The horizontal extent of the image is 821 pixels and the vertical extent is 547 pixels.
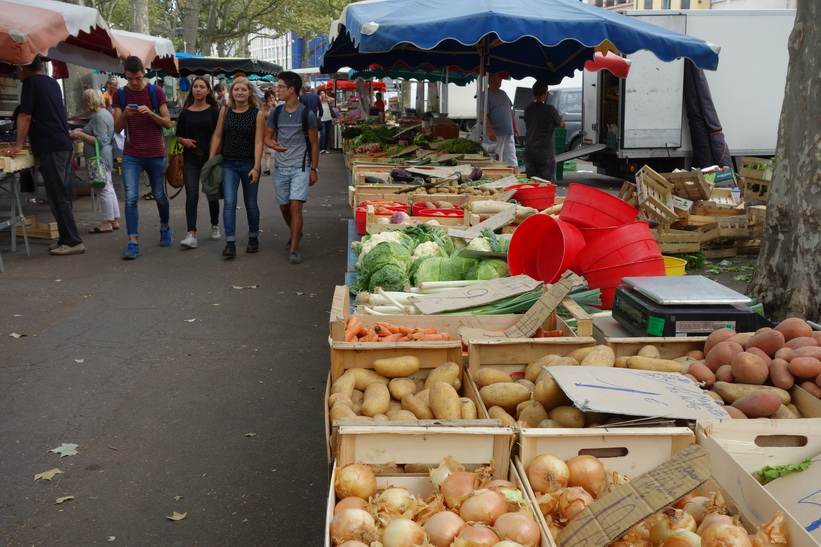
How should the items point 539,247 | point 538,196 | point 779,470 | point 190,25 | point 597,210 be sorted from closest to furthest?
point 779,470, point 597,210, point 539,247, point 538,196, point 190,25

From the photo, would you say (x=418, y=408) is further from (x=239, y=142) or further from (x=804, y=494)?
(x=239, y=142)

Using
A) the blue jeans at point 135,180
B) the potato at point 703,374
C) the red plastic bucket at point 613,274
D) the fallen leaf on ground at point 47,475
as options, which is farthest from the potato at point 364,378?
the blue jeans at point 135,180

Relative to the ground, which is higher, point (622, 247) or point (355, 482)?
point (622, 247)

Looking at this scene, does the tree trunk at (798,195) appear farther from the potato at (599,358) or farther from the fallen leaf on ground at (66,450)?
the fallen leaf on ground at (66,450)

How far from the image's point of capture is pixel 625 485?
86.2 inches

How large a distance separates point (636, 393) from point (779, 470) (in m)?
0.52

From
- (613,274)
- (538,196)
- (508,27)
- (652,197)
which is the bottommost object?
(613,274)

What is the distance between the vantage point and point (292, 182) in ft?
28.8

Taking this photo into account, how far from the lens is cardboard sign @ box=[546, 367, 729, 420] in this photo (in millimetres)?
2662

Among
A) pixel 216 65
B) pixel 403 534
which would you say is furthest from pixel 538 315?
pixel 216 65

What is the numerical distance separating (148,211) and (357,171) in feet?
16.2

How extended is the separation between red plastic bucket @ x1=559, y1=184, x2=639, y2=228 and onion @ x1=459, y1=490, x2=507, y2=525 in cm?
287

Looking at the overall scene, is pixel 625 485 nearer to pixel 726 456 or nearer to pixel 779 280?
pixel 726 456

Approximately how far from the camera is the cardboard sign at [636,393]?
2.66 meters
